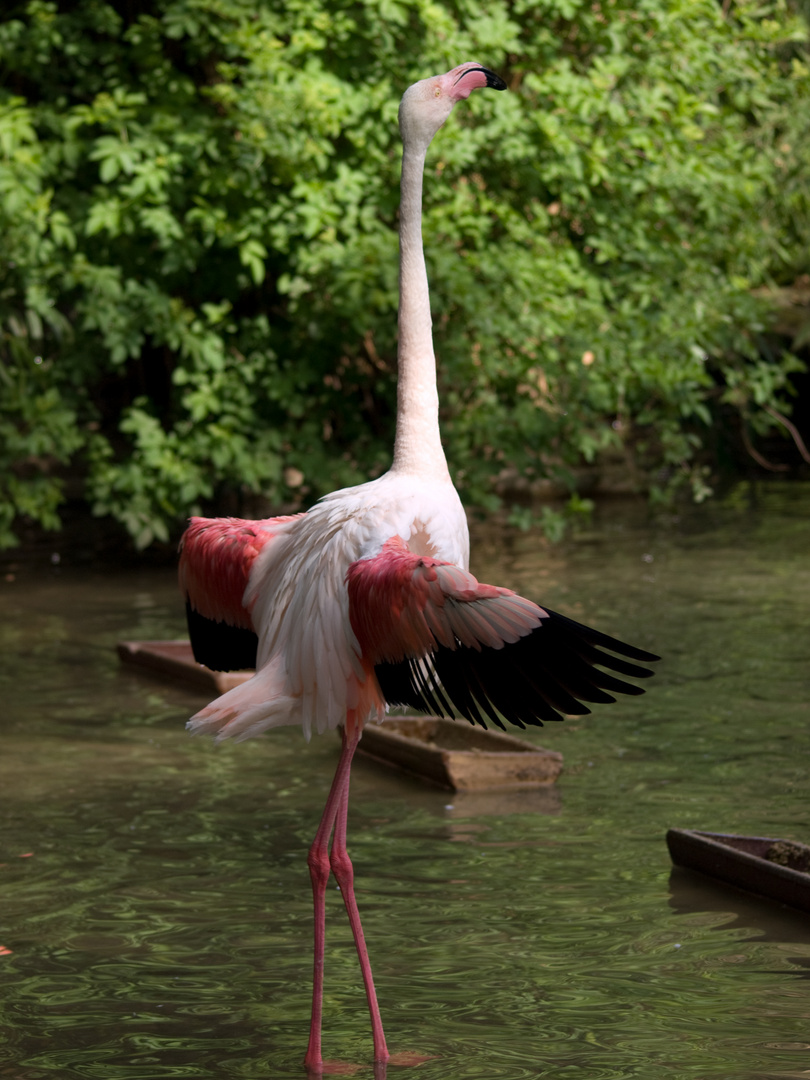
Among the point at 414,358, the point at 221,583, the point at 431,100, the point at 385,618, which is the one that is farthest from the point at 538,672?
the point at 431,100

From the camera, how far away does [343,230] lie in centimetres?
1238

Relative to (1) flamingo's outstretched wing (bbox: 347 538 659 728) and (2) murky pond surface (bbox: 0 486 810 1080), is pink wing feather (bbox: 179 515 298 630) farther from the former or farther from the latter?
(2) murky pond surface (bbox: 0 486 810 1080)

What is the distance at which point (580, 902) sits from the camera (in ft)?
18.4

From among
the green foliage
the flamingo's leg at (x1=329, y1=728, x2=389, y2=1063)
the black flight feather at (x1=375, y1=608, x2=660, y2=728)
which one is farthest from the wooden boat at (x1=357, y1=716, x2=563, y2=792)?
the green foliage

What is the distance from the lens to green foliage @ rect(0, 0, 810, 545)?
12.2 metres

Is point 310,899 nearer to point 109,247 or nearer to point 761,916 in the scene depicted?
point 761,916

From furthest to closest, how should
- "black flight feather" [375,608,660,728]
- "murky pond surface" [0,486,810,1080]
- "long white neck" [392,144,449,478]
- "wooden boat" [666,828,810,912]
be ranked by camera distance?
"wooden boat" [666,828,810,912], "long white neck" [392,144,449,478], "murky pond surface" [0,486,810,1080], "black flight feather" [375,608,660,728]

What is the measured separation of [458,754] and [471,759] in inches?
2.8

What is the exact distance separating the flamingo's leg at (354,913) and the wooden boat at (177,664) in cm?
403

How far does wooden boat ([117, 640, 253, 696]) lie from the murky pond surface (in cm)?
13

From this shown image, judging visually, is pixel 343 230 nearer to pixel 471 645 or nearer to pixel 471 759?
pixel 471 759

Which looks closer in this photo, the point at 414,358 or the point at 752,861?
the point at 414,358

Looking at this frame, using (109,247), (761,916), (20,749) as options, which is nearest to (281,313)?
(109,247)

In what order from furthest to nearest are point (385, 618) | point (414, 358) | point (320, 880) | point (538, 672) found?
point (414, 358), point (320, 880), point (385, 618), point (538, 672)
